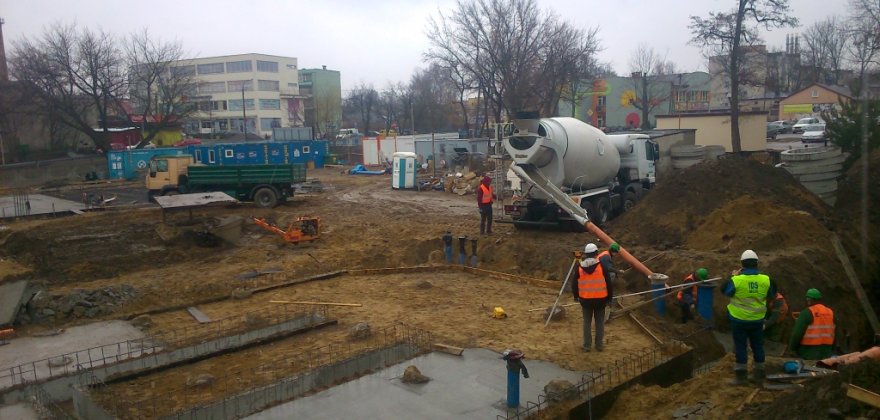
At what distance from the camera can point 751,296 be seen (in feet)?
23.5

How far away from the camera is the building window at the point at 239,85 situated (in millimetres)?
75938

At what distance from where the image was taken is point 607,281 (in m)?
8.45

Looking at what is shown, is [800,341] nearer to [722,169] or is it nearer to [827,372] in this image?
[827,372]

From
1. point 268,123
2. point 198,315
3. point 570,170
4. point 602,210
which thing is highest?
point 268,123

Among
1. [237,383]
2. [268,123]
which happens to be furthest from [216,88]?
[237,383]

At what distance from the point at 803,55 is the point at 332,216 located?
6727 centimetres

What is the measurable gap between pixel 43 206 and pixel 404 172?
1495 centimetres

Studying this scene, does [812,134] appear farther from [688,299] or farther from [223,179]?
[688,299]

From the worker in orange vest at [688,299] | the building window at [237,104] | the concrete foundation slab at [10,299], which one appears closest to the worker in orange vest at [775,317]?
the worker in orange vest at [688,299]

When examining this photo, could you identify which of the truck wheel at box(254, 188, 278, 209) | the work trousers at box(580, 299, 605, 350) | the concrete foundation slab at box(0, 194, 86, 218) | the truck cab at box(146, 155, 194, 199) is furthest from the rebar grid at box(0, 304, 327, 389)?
the concrete foundation slab at box(0, 194, 86, 218)

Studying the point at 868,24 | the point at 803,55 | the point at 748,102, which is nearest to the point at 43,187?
the point at 868,24

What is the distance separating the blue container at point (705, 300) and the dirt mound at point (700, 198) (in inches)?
166

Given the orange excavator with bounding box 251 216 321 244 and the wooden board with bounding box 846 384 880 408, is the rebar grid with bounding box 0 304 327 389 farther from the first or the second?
the wooden board with bounding box 846 384 880 408

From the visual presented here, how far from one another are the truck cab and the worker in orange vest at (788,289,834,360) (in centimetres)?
2141
